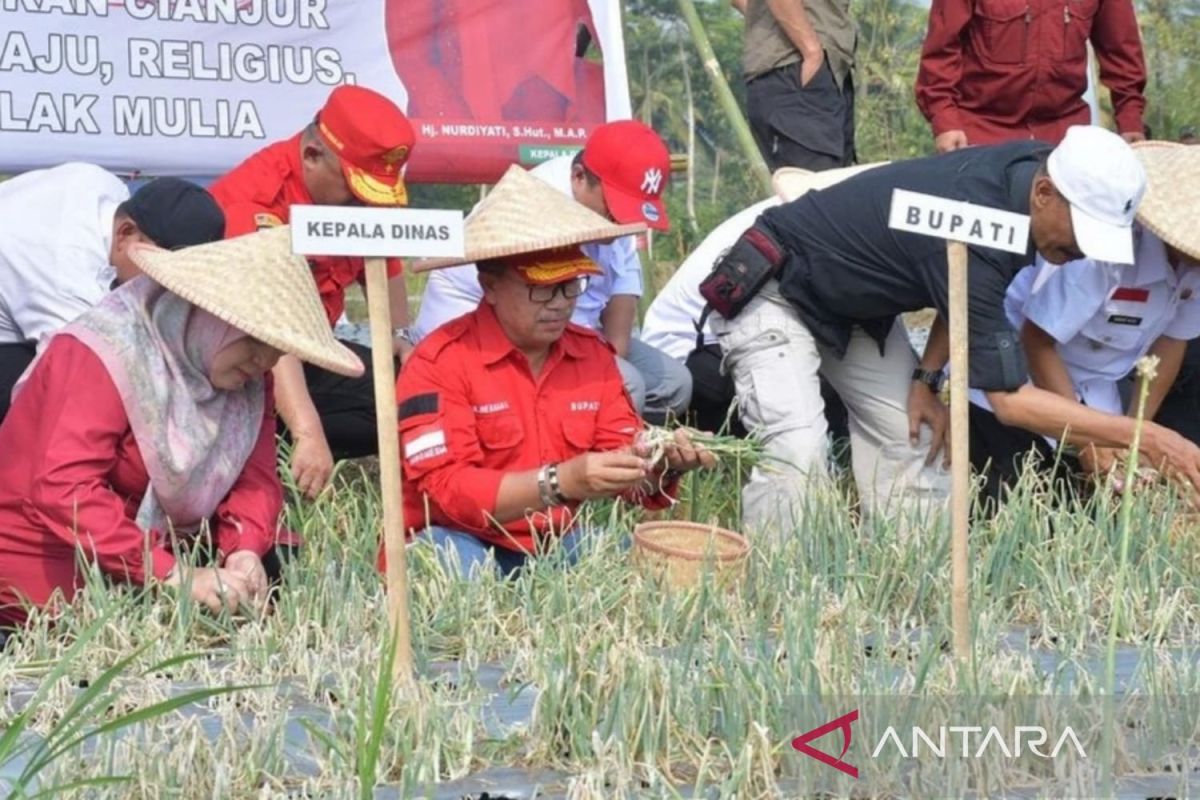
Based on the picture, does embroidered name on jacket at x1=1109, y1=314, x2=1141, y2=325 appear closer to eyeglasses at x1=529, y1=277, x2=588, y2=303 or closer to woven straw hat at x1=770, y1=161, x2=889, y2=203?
woven straw hat at x1=770, y1=161, x2=889, y2=203

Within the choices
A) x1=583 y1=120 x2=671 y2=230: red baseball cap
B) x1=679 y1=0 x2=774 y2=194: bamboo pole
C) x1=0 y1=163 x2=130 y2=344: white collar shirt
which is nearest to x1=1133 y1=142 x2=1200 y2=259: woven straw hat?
x1=583 y1=120 x2=671 y2=230: red baseball cap

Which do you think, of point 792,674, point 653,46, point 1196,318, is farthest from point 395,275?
point 653,46

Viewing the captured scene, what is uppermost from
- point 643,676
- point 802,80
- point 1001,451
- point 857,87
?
point 857,87

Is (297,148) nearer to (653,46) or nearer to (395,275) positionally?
(395,275)

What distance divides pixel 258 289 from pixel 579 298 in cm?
190

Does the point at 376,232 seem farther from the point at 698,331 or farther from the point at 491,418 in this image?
the point at 698,331

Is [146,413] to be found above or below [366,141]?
below

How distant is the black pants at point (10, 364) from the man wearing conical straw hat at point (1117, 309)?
2327 mm

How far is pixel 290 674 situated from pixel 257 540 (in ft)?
1.94

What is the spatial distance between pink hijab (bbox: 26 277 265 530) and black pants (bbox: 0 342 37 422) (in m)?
0.91

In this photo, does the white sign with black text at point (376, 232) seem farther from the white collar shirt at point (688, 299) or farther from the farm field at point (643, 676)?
the white collar shirt at point (688, 299)

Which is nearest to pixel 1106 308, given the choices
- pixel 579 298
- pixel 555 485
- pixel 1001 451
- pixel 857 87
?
pixel 1001 451

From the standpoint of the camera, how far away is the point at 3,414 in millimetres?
4977

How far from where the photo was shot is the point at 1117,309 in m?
5.33
